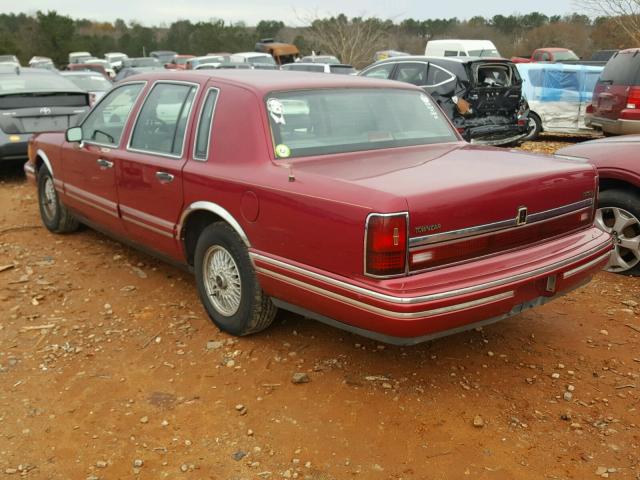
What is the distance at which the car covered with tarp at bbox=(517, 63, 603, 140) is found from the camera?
1259cm

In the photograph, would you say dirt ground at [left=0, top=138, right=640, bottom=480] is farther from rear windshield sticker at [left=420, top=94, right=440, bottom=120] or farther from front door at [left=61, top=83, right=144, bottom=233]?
rear windshield sticker at [left=420, top=94, right=440, bottom=120]

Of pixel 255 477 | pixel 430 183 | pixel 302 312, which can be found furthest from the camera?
pixel 302 312

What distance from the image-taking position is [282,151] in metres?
3.60

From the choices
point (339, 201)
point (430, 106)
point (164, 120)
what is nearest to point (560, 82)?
point (430, 106)

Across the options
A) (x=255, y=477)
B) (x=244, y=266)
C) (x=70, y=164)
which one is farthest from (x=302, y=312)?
(x=70, y=164)

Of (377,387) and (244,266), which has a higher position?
(244,266)

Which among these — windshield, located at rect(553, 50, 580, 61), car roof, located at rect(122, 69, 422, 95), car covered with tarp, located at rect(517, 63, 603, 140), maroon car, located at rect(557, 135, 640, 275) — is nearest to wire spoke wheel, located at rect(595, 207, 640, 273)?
maroon car, located at rect(557, 135, 640, 275)

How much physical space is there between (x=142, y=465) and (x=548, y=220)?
94.5 inches

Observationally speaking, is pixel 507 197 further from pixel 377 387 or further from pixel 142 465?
pixel 142 465

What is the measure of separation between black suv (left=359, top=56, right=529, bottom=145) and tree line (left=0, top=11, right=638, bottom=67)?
19.8 meters

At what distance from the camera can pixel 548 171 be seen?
11.2ft

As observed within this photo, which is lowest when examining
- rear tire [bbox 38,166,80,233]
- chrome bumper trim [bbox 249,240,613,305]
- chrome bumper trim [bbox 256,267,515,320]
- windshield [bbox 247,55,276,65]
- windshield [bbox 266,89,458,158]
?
rear tire [bbox 38,166,80,233]

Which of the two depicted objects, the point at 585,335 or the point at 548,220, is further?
the point at 585,335

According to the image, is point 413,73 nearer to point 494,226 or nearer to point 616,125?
point 616,125
